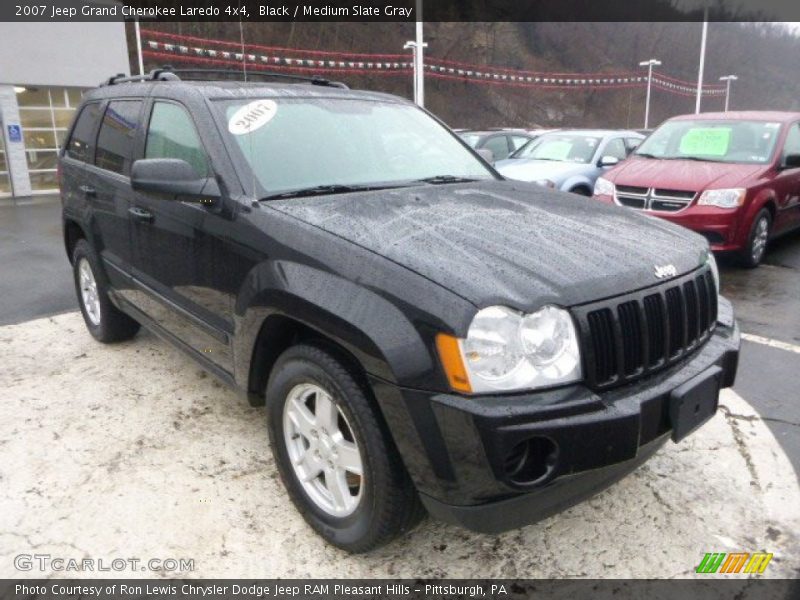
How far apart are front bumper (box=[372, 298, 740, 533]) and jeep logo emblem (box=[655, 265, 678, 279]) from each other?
0.47 meters

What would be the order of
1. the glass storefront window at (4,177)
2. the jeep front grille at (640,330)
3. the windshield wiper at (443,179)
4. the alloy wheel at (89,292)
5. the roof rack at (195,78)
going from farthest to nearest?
the glass storefront window at (4,177) → the alloy wheel at (89,292) → the roof rack at (195,78) → the windshield wiper at (443,179) → the jeep front grille at (640,330)

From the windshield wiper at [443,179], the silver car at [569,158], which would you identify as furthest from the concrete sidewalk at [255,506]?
the silver car at [569,158]

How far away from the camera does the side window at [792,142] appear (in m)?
7.14

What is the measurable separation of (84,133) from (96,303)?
1.19m

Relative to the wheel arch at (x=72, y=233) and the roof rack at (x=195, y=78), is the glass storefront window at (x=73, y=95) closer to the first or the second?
the wheel arch at (x=72, y=233)

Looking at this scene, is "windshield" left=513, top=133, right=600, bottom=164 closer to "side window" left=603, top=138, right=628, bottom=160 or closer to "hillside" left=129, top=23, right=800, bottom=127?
"side window" left=603, top=138, right=628, bottom=160

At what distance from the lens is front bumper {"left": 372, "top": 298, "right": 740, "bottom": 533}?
1.90 m

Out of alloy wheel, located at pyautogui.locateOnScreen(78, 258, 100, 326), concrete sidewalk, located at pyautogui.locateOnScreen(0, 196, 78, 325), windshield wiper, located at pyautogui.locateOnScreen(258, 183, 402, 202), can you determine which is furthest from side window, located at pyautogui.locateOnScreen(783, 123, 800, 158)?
concrete sidewalk, located at pyautogui.locateOnScreen(0, 196, 78, 325)

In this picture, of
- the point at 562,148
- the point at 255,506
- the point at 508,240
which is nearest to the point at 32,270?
the point at 255,506

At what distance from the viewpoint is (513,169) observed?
A: 9016mm

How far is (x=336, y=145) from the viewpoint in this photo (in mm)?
3137

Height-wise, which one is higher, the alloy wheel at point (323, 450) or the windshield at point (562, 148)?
the windshield at point (562, 148)

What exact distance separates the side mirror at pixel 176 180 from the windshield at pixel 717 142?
243 inches

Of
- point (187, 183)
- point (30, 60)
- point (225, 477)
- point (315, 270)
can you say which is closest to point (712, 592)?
point (315, 270)
